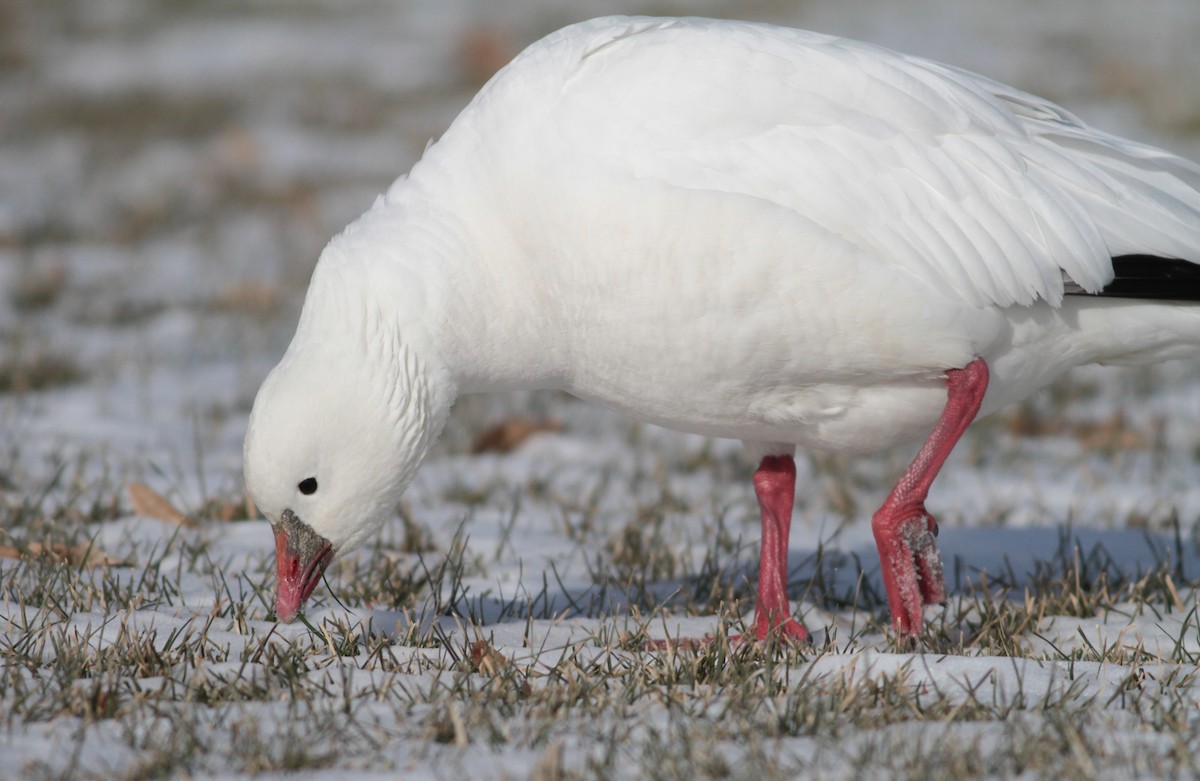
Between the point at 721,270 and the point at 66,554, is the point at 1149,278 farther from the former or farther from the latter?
the point at 66,554

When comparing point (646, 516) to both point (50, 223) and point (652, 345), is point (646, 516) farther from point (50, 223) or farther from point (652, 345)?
point (50, 223)

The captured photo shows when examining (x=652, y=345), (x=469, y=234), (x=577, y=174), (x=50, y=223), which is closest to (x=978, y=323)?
(x=652, y=345)

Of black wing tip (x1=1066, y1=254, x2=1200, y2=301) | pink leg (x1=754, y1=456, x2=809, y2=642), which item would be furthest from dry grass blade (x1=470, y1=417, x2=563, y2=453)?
black wing tip (x1=1066, y1=254, x2=1200, y2=301)

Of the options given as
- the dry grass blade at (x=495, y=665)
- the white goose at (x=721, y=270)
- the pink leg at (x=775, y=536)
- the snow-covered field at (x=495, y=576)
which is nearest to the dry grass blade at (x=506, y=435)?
the snow-covered field at (x=495, y=576)

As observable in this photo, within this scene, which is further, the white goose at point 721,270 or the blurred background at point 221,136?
the blurred background at point 221,136

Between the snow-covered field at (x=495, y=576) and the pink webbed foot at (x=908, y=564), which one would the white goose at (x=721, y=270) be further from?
the snow-covered field at (x=495, y=576)

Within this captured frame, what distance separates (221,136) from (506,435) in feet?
28.2

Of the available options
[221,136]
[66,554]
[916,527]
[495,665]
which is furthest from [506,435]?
[221,136]

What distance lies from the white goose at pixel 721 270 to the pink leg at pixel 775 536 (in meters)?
0.07

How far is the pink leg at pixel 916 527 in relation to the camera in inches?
163

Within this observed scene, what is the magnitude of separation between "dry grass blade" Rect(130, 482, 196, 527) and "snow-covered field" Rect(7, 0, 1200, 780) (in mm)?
56

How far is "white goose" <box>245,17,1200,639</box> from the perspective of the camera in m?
3.83

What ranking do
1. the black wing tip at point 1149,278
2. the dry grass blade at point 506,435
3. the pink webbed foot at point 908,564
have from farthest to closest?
1. the dry grass blade at point 506,435
2. the pink webbed foot at point 908,564
3. the black wing tip at point 1149,278

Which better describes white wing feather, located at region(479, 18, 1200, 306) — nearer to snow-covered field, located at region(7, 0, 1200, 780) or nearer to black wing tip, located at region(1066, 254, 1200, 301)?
black wing tip, located at region(1066, 254, 1200, 301)
